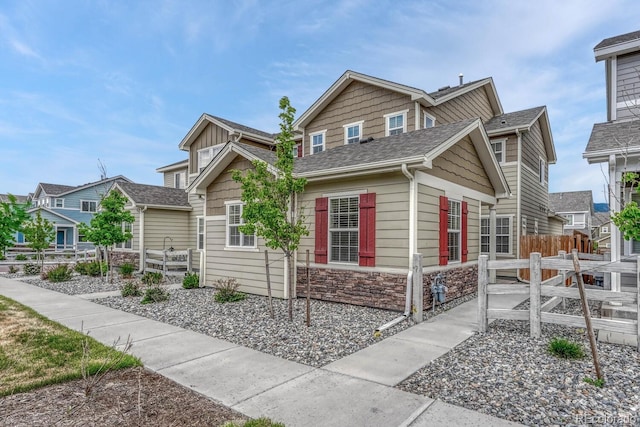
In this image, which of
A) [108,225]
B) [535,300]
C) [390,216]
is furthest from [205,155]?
[535,300]

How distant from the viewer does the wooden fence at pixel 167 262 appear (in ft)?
44.5

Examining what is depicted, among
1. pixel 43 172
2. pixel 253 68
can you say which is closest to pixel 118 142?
pixel 43 172

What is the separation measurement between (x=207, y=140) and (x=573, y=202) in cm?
4144

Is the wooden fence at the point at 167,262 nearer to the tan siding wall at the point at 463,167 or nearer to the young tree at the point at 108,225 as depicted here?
the young tree at the point at 108,225

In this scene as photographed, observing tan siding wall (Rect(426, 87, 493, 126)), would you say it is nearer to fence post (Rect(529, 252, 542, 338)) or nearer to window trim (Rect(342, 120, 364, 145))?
window trim (Rect(342, 120, 364, 145))

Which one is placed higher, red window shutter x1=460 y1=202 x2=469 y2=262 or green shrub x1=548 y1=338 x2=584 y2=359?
red window shutter x1=460 y1=202 x2=469 y2=262

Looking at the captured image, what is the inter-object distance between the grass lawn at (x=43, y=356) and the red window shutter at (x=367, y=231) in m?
4.99

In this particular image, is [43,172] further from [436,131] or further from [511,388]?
[511,388]

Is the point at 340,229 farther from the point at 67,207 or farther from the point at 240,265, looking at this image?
the point at 67,207

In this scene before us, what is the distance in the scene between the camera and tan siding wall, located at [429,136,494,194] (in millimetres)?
8664

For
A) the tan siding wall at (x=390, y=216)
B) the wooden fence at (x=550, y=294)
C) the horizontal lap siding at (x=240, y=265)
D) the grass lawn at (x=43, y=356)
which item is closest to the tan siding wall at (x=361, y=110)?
the tan siding wall at (x=390, y=216)

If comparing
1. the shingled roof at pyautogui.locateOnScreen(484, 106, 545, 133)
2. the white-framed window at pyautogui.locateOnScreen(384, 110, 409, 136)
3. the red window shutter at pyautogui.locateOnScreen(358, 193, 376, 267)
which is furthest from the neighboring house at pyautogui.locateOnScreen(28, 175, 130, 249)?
the shingled roof at pyautogui.locateOnScreen(484, 106, 545, 133)

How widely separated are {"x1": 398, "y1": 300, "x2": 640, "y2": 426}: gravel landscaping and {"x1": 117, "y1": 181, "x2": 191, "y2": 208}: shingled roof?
1598 centimetres

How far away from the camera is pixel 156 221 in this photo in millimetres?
17359
